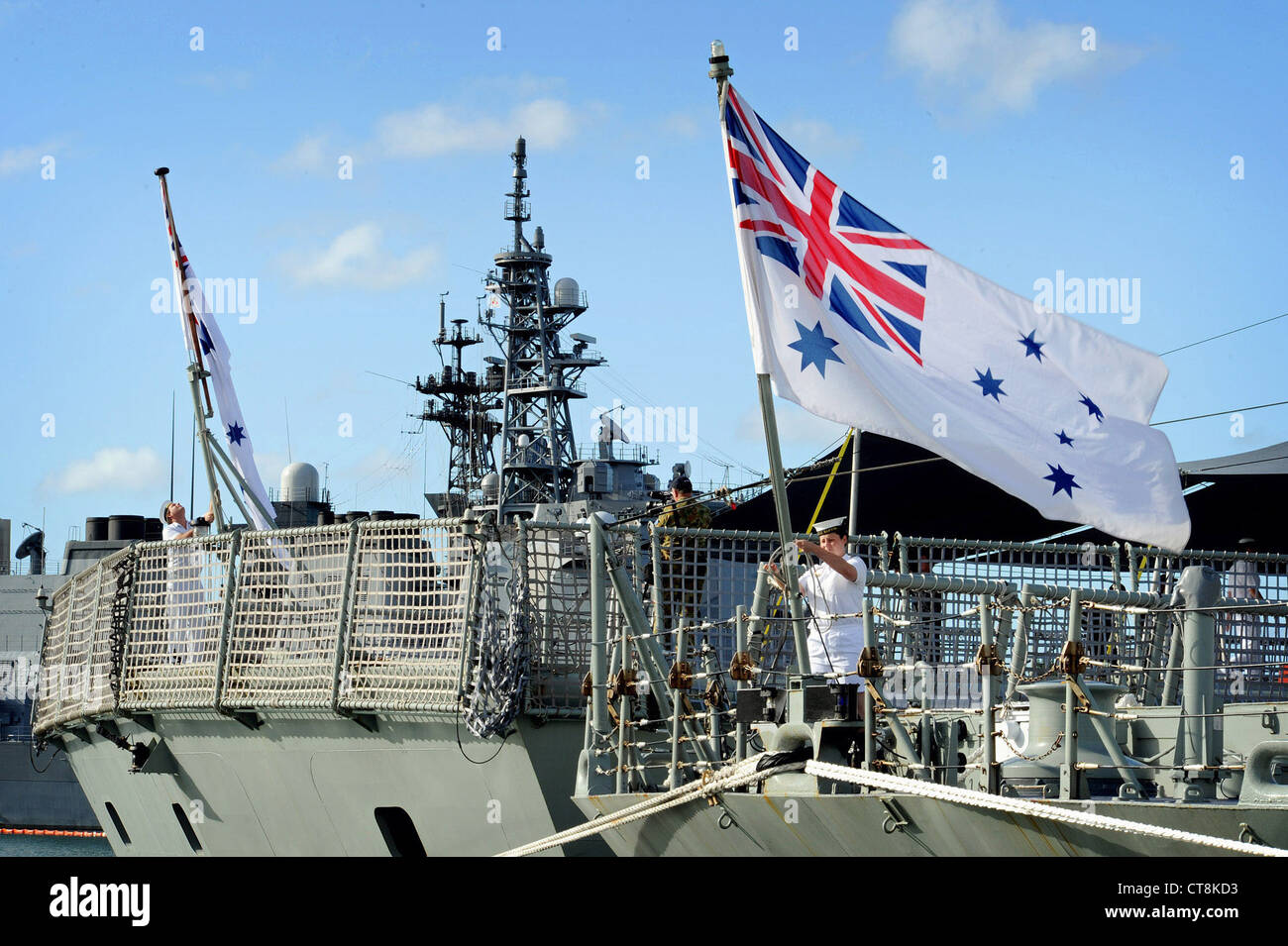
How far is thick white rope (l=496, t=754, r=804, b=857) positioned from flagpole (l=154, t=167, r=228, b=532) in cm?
776

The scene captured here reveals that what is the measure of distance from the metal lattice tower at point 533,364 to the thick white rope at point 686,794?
166 ft

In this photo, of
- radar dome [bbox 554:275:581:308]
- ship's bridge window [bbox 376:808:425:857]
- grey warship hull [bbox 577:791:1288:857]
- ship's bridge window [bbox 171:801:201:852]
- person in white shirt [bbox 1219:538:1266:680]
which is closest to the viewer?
grey warship hull [bbox 577:791:1288:857]

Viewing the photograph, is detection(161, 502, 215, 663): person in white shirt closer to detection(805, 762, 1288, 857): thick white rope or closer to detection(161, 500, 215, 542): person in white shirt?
detection(161, 500, 215, 542): person in white shirt

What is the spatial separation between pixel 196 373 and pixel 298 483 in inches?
1285

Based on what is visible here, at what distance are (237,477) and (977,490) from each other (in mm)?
11408

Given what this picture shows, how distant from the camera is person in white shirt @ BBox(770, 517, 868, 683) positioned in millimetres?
10188

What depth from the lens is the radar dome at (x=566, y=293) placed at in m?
63.0

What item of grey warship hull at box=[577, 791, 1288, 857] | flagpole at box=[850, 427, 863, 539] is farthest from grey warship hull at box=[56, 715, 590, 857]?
flagpole at box=[850, 427, 863, 539]

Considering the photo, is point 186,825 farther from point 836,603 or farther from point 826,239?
point 826,239

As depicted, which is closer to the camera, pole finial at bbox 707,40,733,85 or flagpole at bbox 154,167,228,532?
pole finial at bbox 707,40,733,85

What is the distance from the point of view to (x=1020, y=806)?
7.76 m

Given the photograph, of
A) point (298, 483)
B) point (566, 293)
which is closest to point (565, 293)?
point (566, 293)
